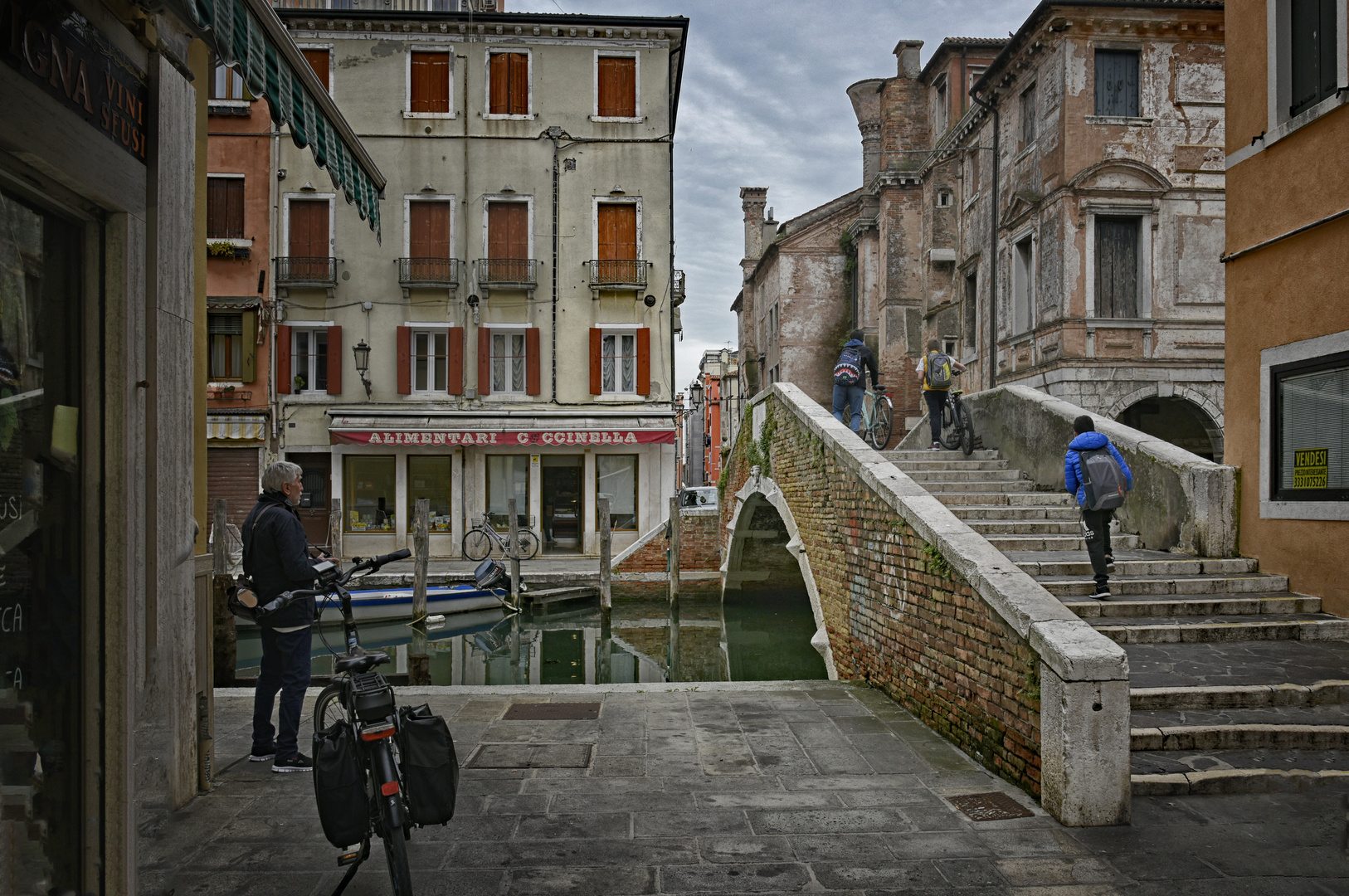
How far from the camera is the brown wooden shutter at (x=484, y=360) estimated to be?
19.2 metres

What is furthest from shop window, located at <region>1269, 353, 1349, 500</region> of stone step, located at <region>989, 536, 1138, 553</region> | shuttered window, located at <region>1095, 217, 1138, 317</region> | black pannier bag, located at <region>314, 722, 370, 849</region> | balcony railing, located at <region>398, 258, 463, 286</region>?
balcony railing, located at <region>398, 258, 463, 286</region>

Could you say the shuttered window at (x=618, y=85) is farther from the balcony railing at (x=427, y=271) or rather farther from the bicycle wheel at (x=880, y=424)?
the bicycle wheel at (x=880, y=424)

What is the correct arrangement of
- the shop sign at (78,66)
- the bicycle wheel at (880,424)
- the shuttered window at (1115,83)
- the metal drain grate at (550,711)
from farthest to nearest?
the shuttered window at (1115,83) < the bicycle wheel at (880,424) < the metal drain grate at (550,711) < the shop sign at (78,66)

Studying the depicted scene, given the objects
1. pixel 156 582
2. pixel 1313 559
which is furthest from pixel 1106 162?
pixel 156 582

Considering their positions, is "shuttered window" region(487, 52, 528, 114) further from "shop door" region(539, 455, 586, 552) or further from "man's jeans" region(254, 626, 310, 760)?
"man's jeans" region(254, 626, 310, 760)

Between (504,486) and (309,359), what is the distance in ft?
15.8

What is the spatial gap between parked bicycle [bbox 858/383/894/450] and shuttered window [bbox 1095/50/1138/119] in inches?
236

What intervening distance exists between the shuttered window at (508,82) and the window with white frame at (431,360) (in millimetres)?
4895

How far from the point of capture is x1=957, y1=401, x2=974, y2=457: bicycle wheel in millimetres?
10945

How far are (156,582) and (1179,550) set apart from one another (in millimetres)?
7296

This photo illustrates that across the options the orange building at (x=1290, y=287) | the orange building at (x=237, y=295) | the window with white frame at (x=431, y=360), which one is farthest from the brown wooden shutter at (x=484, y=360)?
the orange building at (x=1290, y=287)

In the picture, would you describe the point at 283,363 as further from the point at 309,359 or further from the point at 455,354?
the point at 455,354

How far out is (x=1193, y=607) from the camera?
627 cm

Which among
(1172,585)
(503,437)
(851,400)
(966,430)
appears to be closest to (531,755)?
(1172,585)
